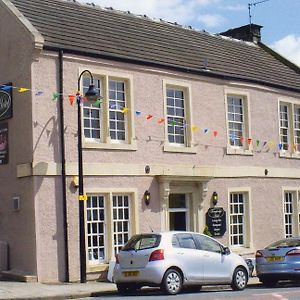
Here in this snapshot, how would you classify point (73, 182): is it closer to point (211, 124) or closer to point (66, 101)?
point (66, 101)

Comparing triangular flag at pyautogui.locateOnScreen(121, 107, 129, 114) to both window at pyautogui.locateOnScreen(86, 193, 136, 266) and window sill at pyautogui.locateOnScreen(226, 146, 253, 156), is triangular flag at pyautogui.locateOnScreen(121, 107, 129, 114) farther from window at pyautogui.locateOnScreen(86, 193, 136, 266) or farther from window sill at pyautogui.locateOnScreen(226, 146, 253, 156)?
window sill at pyautogui.locateOnScreen(226, 146, 253, 156)

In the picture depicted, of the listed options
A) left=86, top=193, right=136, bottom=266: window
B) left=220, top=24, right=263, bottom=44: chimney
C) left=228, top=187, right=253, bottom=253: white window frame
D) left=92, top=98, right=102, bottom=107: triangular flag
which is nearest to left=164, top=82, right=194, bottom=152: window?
left=228, top=187, right=253, bottom=253: white window frame

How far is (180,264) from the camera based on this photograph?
15.7 m

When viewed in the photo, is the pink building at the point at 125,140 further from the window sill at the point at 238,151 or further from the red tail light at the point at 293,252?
the red tail light at the point at 293,252

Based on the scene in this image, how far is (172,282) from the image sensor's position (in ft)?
50.8

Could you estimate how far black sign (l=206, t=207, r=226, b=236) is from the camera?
21750 millimetres

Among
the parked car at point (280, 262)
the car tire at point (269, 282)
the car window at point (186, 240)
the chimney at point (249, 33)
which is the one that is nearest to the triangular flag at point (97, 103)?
the car window at point (186, 240)

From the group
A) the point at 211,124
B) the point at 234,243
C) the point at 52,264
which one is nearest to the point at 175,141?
the point at 211,124

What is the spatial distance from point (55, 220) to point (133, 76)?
205 inches

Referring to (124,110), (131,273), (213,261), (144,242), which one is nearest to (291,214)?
(124,110)

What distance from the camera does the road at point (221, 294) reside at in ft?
48.5

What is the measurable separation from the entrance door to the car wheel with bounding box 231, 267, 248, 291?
4.36 meters

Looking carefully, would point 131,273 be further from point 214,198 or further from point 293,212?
point 293,212

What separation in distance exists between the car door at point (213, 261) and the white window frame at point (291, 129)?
9324 mm
